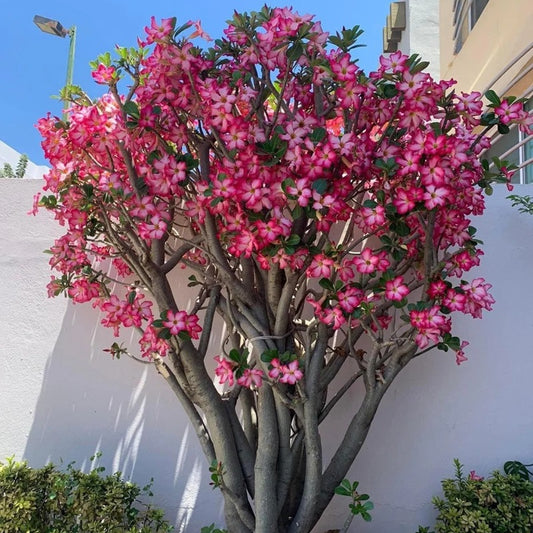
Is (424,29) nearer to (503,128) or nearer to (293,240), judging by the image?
(503,128)

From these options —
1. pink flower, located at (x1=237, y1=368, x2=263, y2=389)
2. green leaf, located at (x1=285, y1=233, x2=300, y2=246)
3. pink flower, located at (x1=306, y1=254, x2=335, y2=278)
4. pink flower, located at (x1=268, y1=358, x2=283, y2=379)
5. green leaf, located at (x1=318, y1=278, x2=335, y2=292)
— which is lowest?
pink flower, located at (x1=237, y1=368, x2=263, y2=389)

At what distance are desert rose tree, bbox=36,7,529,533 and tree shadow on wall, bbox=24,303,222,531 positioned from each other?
568mm

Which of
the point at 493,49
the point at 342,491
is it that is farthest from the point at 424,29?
the point at 342,491

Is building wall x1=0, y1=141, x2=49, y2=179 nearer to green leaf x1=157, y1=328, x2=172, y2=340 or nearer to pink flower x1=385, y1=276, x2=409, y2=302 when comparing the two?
green leaf x1=157, y1=328, x2=172, y2=340

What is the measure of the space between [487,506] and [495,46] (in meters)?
5.32

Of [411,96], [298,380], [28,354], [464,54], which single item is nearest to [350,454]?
[298,380]

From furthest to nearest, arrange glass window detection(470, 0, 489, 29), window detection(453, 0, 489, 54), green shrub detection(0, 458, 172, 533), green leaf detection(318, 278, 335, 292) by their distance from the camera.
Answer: window detection(453, 0, 489, 54) → glass window detection(470, 0, 489, 29) → green shrub detection(0, 458, 172, 533) → green leaf detection(318, 278, 335, 292)

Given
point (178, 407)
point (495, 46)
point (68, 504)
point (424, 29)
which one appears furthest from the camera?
point (424, 29)

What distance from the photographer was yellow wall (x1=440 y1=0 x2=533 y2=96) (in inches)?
208

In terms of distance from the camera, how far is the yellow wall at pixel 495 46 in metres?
5.29

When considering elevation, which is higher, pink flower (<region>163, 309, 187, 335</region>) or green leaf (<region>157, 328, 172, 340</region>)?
pink flower (<region>163, 309, 187, 335</region>)

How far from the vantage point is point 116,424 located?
3.27 metres

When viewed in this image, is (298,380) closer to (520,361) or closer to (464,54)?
(520,361)

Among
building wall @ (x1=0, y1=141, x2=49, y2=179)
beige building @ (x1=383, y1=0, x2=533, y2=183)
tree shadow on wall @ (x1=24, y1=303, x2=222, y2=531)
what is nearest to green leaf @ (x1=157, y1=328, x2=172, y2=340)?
tree shadow on wall @ (x1=24, y1=303, x2=222, y2=531)
